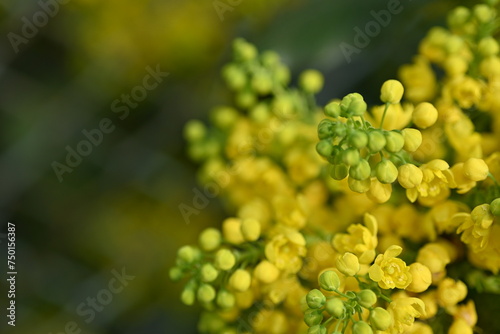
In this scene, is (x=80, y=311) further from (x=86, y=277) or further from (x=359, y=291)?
(x=359, y=291)

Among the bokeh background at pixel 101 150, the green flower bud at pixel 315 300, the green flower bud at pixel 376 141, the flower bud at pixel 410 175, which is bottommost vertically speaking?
the bokeh background at pixel 101 150

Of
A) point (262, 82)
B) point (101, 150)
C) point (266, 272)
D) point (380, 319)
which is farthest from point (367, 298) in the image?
point (101, 150)

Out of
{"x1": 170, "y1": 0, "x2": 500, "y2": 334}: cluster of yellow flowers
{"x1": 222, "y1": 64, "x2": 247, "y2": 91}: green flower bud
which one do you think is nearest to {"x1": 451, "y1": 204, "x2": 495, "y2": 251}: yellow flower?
{"x1": 170, "y1": 0, "x2": 500, "y2": 334}: cluster of yellow flowers

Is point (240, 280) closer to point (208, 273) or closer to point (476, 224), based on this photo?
point (208, 273)

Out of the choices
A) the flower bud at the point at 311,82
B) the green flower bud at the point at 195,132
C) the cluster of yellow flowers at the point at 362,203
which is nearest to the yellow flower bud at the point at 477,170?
the cluster of yellow flowers at the point at 362,203

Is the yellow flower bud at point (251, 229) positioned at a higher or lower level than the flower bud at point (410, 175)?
lower

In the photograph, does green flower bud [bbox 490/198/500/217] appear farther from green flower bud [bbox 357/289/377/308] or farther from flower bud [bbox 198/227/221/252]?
flower bud [bbox 198/227/221/252]

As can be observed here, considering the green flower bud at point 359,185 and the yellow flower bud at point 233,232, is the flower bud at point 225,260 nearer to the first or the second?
the yellow flower bud at point 233,232
